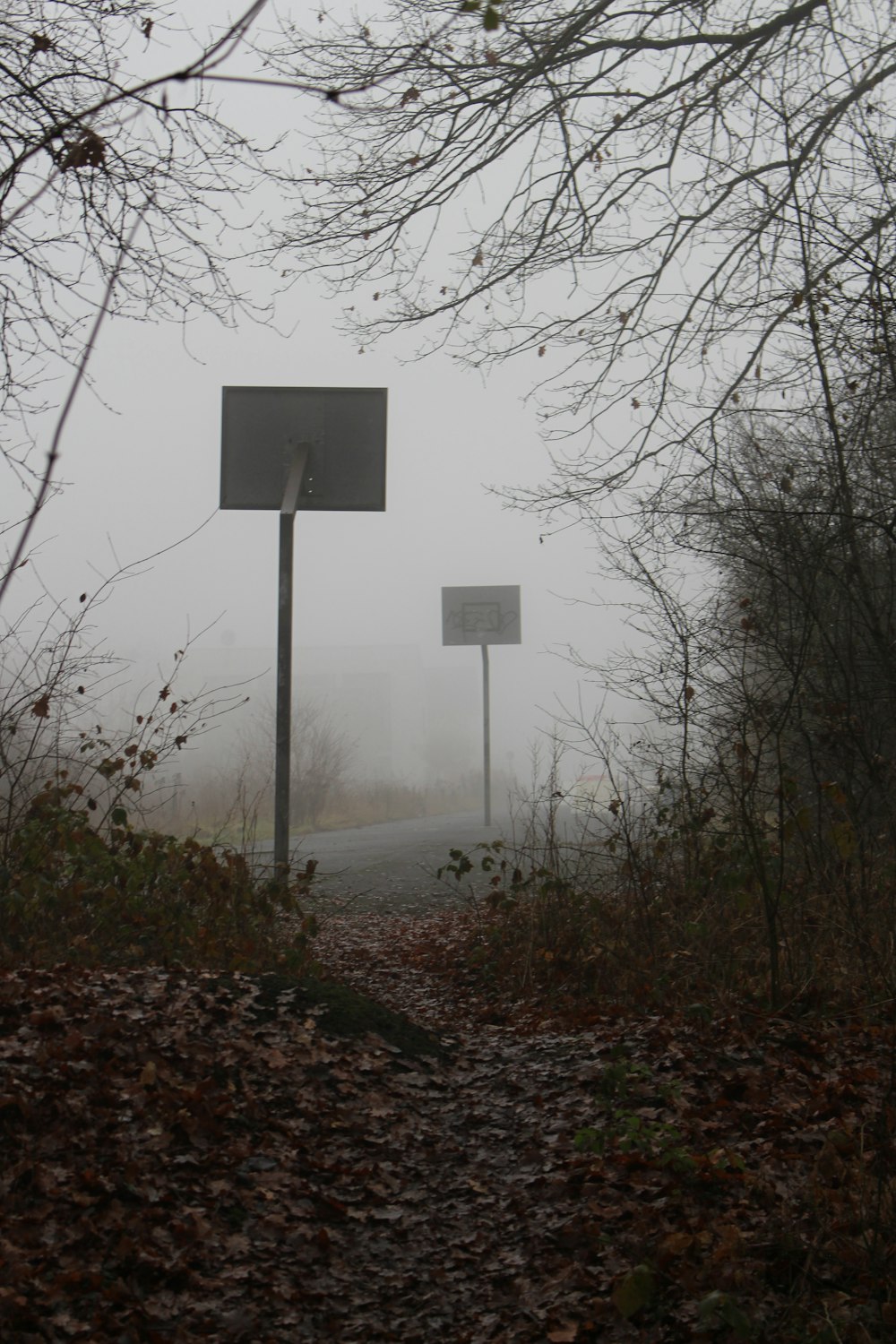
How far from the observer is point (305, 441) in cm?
960

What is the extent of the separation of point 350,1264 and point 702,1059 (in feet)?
5.99

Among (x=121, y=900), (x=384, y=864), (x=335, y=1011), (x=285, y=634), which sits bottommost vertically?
(x=335, y=1011)

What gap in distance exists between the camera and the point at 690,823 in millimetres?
6883

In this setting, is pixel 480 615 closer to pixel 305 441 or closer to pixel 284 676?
pixel 305 441

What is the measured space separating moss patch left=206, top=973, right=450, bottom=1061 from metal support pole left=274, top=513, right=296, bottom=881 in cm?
360

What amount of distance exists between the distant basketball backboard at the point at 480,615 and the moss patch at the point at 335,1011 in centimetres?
1434

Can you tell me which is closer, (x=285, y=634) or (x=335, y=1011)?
(x=335, y=1011)

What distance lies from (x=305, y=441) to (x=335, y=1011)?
5.46 metres

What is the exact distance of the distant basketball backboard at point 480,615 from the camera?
1994cm

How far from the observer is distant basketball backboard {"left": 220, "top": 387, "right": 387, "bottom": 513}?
31.5ft

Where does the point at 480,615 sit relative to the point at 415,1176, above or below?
above

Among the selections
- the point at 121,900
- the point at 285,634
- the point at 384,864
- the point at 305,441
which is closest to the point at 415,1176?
the point at 121,900

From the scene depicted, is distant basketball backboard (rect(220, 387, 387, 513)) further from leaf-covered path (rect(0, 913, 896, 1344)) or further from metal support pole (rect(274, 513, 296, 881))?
leaf-covered path (rect(0, 913, 896, 1344))

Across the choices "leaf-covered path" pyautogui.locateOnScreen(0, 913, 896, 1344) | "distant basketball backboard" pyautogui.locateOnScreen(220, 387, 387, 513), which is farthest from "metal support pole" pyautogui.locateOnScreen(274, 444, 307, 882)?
"leaf-covered path" pyautogui.locateOnScreen(0, 913, 896, 1344)
